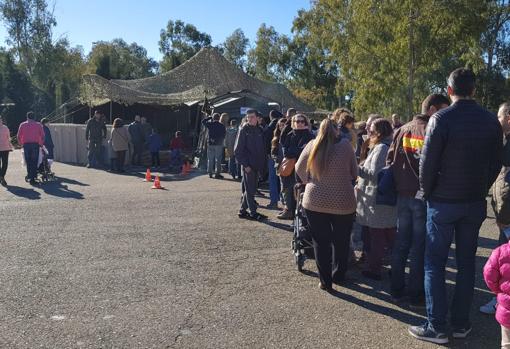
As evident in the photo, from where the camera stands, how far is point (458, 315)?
14.0 feet

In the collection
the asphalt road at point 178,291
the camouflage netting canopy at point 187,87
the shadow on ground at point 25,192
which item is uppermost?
the camouflage netting canopy at point 187,87

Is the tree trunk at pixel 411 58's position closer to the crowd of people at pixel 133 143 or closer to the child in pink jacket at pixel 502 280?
the crowd of people at pixel 133 143

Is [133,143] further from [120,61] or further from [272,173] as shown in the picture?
[120,61]

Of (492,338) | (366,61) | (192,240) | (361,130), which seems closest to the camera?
(492,338)

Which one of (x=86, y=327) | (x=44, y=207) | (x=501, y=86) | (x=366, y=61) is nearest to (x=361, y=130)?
(x=44, y=207)

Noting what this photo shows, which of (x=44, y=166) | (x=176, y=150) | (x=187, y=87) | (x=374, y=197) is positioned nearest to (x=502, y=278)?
(x=374, y=197)

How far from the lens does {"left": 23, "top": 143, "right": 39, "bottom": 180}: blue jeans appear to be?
1326 centimetres

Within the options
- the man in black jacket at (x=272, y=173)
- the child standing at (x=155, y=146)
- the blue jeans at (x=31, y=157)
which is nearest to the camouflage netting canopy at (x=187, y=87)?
the child standing at (x=155, y=146)

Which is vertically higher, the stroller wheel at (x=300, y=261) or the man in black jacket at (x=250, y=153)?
the man in black jacket at (x=250, y=153)

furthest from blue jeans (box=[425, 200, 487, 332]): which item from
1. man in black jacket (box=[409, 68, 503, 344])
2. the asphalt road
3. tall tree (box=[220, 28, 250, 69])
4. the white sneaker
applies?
tall tree (box=[220, 28, 250, 69])

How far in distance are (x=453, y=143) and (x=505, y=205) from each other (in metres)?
0.94

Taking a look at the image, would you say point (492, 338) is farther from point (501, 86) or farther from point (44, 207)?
point (501, 86)

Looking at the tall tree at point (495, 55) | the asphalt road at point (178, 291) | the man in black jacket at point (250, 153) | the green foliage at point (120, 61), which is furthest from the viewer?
the green foliage at point (120, 61)

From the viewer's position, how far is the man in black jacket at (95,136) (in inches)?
687
